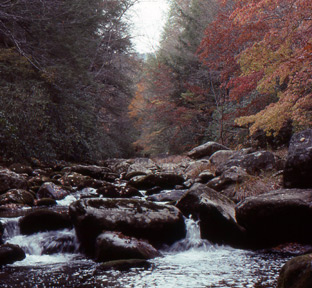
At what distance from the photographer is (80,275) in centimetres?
339

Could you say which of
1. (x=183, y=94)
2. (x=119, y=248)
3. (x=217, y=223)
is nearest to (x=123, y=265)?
(x=119, y=248)

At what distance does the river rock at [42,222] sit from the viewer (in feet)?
15.4

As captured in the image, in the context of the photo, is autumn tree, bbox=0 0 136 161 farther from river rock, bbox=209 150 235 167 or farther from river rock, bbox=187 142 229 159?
river rock, bbox=209 150 235 167

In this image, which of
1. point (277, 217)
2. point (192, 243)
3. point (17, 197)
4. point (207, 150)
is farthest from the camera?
point (207, 150)

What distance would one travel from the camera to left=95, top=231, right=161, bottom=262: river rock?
387 cm

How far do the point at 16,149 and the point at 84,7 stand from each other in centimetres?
712

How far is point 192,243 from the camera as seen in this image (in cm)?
462

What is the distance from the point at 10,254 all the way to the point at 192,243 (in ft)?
7.83

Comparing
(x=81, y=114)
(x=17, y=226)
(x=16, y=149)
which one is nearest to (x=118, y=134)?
(x=81, y=114)

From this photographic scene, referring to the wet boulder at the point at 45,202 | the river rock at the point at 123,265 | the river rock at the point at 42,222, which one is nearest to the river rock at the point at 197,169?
the wet boulder at the point at 45,202

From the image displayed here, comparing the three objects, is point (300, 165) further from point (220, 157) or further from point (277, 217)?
point (220, 157)

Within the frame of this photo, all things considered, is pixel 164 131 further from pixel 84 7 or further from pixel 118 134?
pixel 84 7

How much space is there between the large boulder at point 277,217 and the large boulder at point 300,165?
41 cm

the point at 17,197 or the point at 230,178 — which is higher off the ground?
the point at 230,178
